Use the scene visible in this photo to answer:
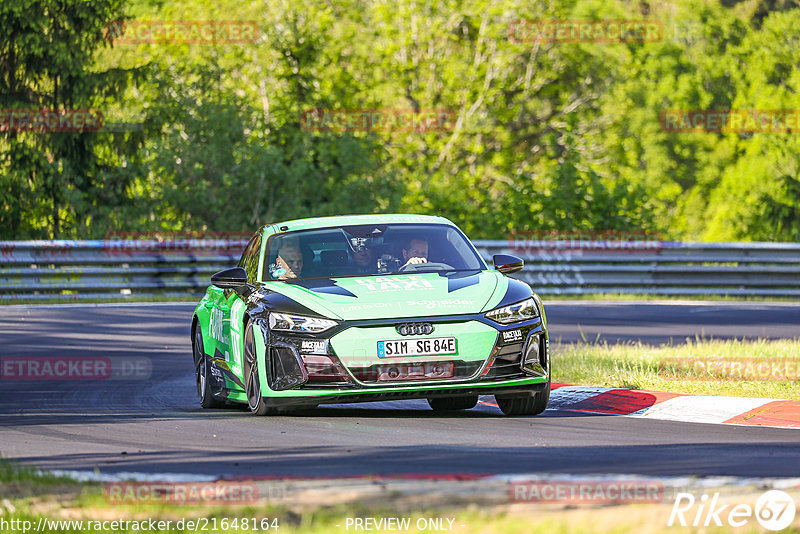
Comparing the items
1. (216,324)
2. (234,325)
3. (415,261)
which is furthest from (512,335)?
(216,324)

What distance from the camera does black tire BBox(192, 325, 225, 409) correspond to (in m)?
10.6

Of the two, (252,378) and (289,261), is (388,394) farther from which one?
(289,261)

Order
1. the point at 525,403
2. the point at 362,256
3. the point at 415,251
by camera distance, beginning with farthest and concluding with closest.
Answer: the point at 415,251 < the point at 362,256 < the point at 525,403

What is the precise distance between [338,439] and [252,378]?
5.17ft

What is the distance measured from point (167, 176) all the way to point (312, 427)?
2271cm

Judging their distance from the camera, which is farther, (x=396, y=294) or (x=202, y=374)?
(x=202, y=374)

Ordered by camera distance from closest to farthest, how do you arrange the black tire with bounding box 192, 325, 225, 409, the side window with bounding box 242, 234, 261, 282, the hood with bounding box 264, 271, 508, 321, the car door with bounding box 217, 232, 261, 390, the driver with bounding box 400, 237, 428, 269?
1. the hood with bounding box 264, 271, 508, 321
2. the car door with bounding box 217, 232, 261, 390
3. the driver with bounding box 400, 237, 428, 269
4. the side window with bounding box 242, 234, 261, 282
5. the black tire with bounding box 192, 325, 225, 409

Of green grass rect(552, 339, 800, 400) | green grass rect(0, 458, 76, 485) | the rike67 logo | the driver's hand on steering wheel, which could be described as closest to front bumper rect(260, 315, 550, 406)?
the driver's hand on steering wheel

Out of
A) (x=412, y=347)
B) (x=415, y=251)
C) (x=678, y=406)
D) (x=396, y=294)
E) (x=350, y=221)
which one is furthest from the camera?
(x=350, y=221)

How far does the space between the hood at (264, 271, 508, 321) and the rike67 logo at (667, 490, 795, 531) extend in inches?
143

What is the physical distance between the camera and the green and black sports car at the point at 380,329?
8672mm

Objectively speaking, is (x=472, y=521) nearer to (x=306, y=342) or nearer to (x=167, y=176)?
(x=306, y=342)

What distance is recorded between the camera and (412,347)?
8648 mm

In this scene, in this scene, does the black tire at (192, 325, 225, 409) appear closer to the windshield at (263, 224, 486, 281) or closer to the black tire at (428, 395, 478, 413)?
the windshield at (263, 224, 486, 281)
